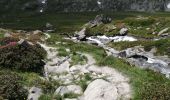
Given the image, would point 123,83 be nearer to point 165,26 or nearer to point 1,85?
point 1,85

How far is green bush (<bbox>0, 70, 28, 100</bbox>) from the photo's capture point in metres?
24.8

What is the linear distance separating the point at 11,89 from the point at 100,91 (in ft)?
19.6

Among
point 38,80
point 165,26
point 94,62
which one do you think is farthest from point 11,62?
point 165,26

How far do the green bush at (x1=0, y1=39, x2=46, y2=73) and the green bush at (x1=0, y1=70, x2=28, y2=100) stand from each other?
423 centimetres

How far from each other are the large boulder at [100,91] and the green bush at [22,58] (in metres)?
6.56

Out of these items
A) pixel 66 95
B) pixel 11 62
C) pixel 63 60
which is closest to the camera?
pixel 66 95

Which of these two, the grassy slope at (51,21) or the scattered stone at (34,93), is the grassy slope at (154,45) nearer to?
the scattered stone at (34,93)

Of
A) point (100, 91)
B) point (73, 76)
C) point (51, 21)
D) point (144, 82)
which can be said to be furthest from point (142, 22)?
point (100, 91)

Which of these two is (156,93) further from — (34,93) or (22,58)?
(22,58)

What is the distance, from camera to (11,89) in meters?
24.9

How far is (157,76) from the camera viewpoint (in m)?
27.7

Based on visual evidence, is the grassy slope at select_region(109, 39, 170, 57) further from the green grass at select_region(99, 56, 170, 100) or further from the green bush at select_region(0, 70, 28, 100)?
the green bush at select_region(0, 70, 28, 100)

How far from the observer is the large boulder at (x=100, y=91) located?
24766 millimetres

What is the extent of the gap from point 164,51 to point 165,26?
25.7 meters
